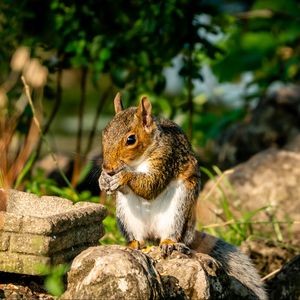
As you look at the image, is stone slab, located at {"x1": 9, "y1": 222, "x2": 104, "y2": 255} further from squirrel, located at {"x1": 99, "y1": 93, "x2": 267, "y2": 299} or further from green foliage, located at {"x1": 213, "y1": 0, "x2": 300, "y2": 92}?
green foliage, located at {"x1": 213, "y1": 0, "x2": 300, "y2": 92}

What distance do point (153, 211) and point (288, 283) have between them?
54.2 inches

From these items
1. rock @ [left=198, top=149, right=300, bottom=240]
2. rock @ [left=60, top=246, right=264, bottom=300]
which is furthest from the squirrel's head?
rock @ [left=198, top=149, right=300, bottom=240]

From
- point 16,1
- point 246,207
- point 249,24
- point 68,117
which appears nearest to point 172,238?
point 246,207

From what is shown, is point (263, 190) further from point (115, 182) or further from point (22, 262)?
point (22, 262)

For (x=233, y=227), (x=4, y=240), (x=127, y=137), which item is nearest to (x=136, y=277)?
(x=4, y=240)

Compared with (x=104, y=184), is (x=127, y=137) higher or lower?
higher

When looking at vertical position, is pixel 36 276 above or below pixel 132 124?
A: below

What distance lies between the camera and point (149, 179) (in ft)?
16.1

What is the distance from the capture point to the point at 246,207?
7.84 metres

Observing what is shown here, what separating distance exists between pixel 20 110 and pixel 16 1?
1.06 metres

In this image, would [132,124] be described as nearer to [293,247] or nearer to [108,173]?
[108,173]

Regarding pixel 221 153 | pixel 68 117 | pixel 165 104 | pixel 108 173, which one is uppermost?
pixel 108 173

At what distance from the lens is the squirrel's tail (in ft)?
17.2

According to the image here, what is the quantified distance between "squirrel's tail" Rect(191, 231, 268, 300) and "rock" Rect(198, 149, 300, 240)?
1.95 metres
